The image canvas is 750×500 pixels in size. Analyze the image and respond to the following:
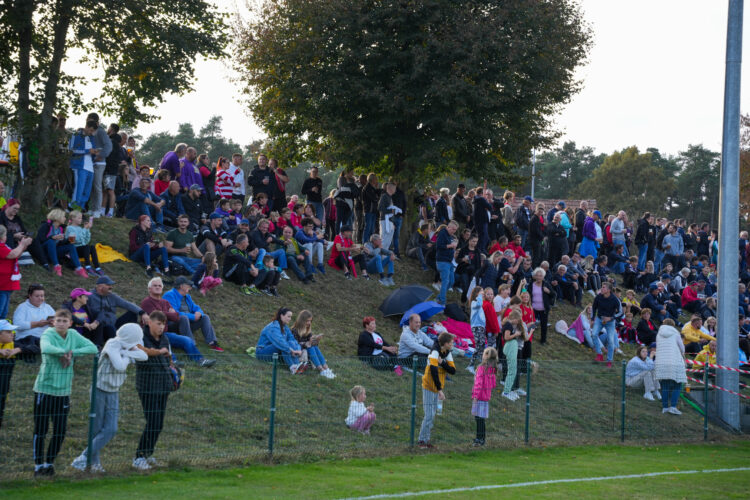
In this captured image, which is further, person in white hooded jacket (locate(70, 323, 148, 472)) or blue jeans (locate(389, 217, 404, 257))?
blue jeans (locate(389, 217, 404, 257))

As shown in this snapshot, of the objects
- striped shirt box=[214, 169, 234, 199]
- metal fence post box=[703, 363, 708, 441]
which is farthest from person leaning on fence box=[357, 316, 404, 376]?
striped shirt box=[214, 169, 234, 199]

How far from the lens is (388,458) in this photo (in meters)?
12.2

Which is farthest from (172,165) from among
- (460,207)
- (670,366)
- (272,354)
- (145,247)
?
(670,366)

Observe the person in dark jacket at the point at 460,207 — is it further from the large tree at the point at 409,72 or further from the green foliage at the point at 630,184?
the green foliage at the point at 630,184

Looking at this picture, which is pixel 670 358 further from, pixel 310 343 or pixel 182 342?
pixel 182 342

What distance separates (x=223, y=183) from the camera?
21.6 m

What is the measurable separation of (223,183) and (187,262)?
4201 mm

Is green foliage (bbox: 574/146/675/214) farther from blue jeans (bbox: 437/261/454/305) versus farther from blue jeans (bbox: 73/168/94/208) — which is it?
blue jeans (bbox: 73/168/94/208)

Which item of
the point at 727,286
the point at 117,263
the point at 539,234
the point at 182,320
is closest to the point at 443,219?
the point at 539,234

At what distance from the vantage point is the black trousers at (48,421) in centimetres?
952

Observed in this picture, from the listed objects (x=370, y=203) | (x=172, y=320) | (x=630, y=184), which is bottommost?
(x=172, y=320)

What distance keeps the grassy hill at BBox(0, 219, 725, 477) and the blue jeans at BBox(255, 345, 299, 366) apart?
26cm

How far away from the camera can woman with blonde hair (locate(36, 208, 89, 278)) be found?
15789 mm

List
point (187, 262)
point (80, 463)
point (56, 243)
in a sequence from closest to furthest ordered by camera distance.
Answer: point (80, 463) < point (56, 243) < point (187, 262)
